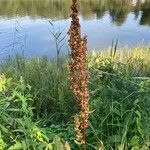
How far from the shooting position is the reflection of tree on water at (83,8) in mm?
25734

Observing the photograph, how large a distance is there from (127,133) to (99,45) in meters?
13.9

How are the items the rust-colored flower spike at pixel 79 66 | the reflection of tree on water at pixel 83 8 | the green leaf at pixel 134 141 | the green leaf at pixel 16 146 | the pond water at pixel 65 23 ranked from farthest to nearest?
the reflection of tree on water at pixel 83 8 → the pond water at pixel 65 23 → the green leaf at pixel 134 141 → the green leaf at pixel 16 146 → the rust-colored flower spike at pixel 79 66

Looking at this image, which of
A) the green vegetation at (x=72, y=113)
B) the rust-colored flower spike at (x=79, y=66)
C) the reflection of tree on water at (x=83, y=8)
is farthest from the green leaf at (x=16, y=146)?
the reflection of tree on water at (x=83, y=8)

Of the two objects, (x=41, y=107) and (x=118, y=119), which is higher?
(x=118, y=119)

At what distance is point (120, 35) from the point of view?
20266mm

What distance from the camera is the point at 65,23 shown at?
64.1 ft

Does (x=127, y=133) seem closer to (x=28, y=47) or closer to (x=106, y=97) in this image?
(x=106, y=97)

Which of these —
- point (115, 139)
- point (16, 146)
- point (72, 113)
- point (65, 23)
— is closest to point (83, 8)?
point (65, 23)

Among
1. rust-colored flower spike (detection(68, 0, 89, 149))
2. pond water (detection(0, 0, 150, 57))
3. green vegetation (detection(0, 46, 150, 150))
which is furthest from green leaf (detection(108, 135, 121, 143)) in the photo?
pond water (detection(0, 0, 150, 57))

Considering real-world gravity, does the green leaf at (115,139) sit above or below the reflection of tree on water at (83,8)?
above

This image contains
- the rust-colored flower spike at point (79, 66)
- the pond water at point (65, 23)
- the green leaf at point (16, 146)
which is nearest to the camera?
the rust-colored flower spike at point (79, 66)

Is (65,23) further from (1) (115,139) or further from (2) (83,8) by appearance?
(1) (115,139)

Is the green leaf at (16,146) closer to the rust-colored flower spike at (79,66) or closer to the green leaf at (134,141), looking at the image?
the green leaf at (134,141)

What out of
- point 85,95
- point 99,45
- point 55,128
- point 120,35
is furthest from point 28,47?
point 85,95
